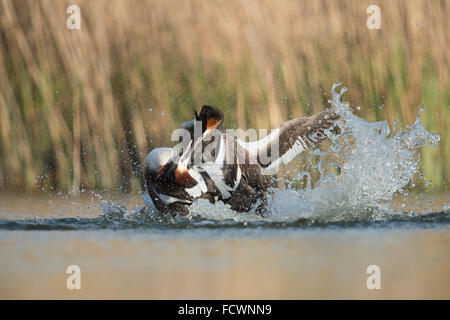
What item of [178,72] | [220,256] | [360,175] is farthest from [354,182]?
[178,72]

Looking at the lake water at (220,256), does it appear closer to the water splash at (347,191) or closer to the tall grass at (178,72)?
the water splash at (347,191)

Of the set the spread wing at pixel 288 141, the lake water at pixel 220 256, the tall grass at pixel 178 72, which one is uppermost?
the tall grass at pixel 178 72

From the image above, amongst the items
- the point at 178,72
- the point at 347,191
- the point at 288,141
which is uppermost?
the point at 178,72

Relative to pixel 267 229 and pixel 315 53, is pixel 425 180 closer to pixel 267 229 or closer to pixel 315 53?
pixel 315 53

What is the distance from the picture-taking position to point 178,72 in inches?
281

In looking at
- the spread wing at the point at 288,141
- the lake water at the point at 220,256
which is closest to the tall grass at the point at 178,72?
the spread wing at the point at 288,141

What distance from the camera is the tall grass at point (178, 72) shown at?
6973 millimetres

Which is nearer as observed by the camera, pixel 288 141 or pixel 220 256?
pixel 220 256

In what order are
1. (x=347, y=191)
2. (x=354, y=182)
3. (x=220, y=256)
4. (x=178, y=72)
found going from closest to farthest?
1. (x=220, y=256)
2. (x=347, y=191)
3. (x=354, y=182)
4. (x=178, y=72)

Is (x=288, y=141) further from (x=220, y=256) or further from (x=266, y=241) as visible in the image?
(x=220, y=256)

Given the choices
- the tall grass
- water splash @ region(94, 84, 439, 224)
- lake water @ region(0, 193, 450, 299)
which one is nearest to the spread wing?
water splash @ region(94, 84, 439, 224)

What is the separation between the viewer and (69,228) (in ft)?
17.7

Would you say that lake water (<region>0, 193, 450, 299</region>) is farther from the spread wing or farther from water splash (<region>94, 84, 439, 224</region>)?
the spread wing
